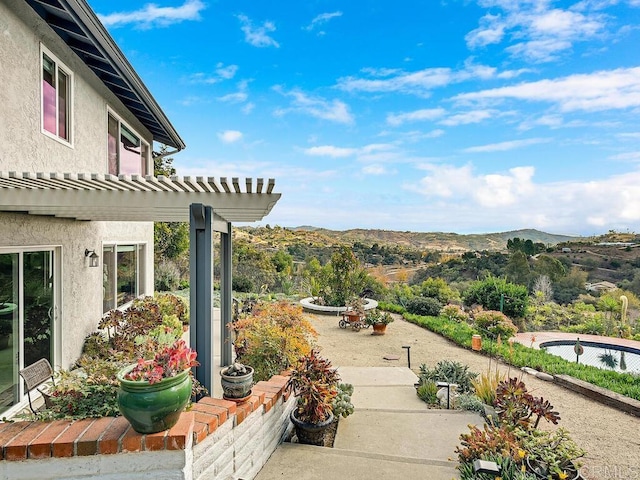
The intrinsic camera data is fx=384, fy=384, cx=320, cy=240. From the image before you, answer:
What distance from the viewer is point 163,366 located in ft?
9.37

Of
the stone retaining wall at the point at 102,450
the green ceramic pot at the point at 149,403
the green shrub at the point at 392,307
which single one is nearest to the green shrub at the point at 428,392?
the stone retaining wall at the point at 102,450

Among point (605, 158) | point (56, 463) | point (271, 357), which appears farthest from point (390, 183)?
point (56, 463)

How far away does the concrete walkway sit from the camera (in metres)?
4.05

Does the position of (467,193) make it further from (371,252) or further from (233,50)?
(233,50)

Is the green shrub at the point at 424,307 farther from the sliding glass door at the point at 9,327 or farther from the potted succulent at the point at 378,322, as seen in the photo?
the sliding glass door at the point at 9,327

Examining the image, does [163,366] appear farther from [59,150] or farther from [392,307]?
[392,307]

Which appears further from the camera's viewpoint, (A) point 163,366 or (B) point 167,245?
(B) point 167,245

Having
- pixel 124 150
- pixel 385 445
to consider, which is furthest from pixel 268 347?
pixel 124 150

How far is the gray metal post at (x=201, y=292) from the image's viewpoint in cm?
465

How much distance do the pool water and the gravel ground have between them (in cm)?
357

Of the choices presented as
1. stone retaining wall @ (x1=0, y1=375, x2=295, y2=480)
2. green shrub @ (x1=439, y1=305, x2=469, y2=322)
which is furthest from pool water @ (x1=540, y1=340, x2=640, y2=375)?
stone retaining wall @ (x1=0, y1=375, x2=295, y2=480)

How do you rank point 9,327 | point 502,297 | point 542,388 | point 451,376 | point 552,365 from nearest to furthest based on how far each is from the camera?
point 9,327 < point 451,376 < point 542,388 < point 552,365 < point 502,297

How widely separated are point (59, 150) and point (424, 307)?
42.9ft

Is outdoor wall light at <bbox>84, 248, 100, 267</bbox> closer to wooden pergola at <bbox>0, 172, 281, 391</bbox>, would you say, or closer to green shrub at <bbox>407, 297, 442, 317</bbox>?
wooden pergola at <bbox>0, 172, 281, 391</bbox>
